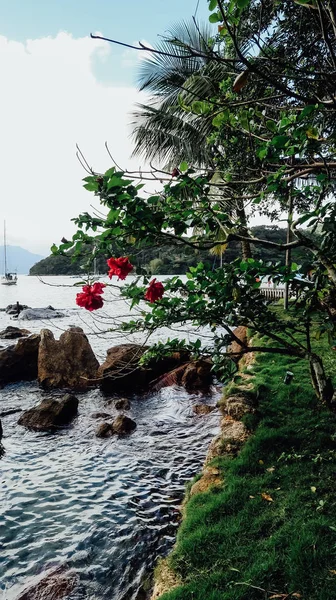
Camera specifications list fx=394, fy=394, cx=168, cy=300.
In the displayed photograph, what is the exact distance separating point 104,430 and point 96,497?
8.24ft

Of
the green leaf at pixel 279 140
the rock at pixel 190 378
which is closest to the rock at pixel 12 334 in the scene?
the rock at pixel 190 378

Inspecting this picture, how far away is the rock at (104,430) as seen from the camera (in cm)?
841

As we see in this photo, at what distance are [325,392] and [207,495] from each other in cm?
186

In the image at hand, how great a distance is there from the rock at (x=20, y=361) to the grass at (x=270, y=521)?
10238mm

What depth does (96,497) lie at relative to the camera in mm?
6004

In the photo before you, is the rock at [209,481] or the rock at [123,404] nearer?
the rock at [209,481]

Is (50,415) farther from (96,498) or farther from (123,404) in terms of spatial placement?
(96,498)

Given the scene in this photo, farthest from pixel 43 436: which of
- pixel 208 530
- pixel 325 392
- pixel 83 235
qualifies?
pixel 83 235

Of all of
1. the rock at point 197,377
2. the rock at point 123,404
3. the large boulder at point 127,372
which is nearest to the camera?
the rock at point 123,404

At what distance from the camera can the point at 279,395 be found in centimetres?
677

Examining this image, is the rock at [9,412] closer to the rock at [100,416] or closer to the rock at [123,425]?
the rock at [100,416]

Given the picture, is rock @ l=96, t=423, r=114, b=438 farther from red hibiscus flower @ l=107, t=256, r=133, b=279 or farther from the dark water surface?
red hibiscus flower @ l=107, t=256, r=133, b=279

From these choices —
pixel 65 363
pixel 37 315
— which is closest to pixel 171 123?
Answer: pixel 65 363

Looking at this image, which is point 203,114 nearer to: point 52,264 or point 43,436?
point 43,436
